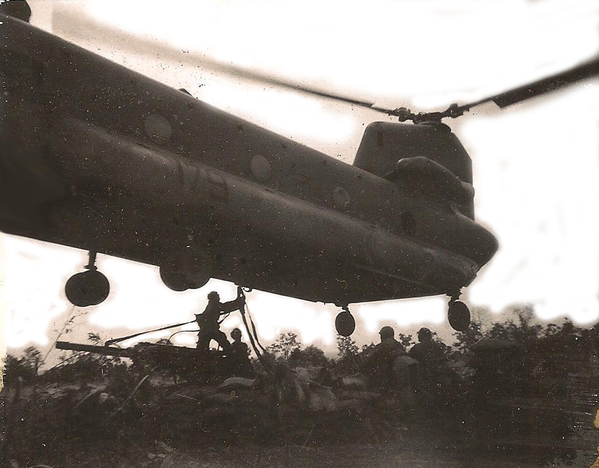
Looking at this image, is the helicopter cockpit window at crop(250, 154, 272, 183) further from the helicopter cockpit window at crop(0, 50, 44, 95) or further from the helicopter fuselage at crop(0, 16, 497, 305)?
the helicopter cockpit window at crop(0, 50, 44, 95)

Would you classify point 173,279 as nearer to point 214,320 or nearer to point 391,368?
point 214,320

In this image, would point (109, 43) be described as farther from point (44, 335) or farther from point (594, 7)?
point (594, 7)

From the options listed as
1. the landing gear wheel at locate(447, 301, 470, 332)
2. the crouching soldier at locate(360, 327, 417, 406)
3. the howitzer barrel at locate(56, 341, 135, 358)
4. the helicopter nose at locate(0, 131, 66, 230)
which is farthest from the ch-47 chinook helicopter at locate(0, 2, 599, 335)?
the landing gear wheel at locate(447, 301, 470, 332)

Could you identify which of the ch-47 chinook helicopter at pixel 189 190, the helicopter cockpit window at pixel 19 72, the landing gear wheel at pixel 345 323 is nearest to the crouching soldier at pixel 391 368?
the ch-47 chinook helicopter at pixel 189 190

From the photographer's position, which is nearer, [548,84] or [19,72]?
[19,72]

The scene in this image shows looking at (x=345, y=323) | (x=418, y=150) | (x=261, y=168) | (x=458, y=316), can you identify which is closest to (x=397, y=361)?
(x=345, y=323)

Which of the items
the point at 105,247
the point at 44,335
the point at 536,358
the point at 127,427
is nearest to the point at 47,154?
the point at 105,247
